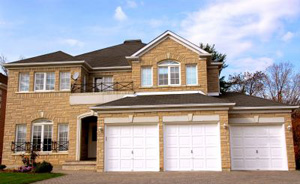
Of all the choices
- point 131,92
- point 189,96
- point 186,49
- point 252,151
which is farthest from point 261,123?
point 131,92

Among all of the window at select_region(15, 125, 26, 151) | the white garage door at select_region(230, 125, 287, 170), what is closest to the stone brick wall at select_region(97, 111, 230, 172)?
the white garage door at select_region(230, 125, 287, 170)

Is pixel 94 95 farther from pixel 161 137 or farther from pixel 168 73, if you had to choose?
pixel 161 137

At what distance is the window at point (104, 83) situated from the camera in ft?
74.6

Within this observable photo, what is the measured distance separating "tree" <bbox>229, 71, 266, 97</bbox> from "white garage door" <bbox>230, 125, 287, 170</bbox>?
2174cm

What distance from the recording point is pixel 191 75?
20312 mm

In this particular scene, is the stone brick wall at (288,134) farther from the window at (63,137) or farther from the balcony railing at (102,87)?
the window at (63,137)

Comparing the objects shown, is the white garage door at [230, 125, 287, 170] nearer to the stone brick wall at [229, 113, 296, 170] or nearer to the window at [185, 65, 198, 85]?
the stone brick wall at [229, 113, 296, 170]

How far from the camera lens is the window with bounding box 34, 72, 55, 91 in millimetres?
21406

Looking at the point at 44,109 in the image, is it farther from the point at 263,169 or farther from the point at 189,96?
the point at 263,169

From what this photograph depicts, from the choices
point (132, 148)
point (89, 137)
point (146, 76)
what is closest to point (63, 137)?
point (89, 137)

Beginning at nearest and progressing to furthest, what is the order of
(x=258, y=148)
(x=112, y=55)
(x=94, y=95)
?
(x=258, y=148) → (x=94, y=95) → (x=112, y=55)

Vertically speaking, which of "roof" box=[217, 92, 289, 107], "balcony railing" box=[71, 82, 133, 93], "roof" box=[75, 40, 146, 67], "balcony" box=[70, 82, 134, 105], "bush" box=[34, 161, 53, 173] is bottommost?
"bush" box=[34, 161, 53, 173]

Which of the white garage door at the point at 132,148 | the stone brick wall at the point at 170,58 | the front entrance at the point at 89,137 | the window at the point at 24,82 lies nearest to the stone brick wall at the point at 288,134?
the stone brick wall at the point at 170,58

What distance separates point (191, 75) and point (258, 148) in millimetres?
6043
